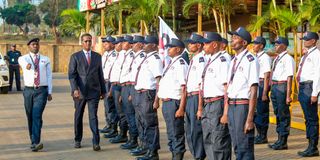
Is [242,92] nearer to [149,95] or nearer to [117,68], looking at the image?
[149,95]

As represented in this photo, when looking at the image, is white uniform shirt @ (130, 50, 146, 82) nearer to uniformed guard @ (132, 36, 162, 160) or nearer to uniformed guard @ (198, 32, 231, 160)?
uniformed guard @ (132, 36, 162, 160)

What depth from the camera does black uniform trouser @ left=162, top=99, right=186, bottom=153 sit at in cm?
823

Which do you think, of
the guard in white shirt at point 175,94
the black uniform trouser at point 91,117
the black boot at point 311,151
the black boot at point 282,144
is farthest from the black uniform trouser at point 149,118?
the black boot at point 311,151

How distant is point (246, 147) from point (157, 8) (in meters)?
15.3

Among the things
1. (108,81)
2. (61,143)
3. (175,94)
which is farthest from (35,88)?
(175,94)

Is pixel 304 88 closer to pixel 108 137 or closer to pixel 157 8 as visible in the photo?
pixel 108 137

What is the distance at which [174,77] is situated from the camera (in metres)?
8.17

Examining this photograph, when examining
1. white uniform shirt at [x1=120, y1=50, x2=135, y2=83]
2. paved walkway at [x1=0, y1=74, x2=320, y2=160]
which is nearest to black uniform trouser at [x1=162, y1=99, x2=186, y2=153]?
paved walkway at [x1=0, y1=74, x2=320, y2=160]

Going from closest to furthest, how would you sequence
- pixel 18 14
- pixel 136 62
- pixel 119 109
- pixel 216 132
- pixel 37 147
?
pixel 216 132 < pixel 136 62 < pixel 37 147 < pixel 119 109 < pixel 18 14

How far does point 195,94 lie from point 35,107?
314cm

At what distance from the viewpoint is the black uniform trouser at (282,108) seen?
9883 mm

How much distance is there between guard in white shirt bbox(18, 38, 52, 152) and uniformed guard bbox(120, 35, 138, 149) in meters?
1.31

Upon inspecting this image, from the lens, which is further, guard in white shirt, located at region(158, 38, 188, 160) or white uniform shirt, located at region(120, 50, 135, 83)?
white uniform shirt, located at region(120, 50, 135, 83)

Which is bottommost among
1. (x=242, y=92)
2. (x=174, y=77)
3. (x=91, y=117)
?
(x=91, y=117)
